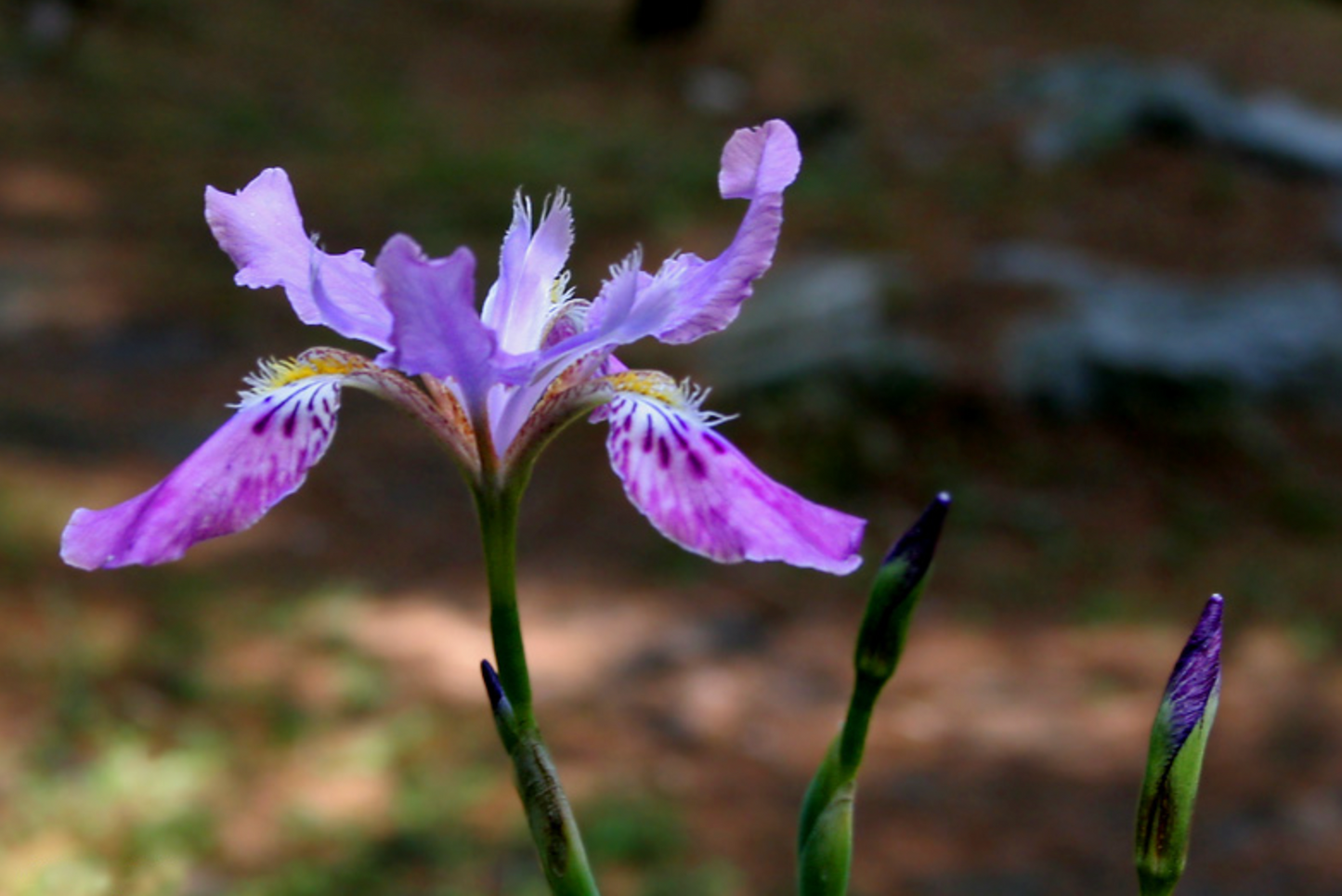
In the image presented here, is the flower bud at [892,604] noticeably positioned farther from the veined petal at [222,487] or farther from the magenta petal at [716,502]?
the veined petal at [222,487]

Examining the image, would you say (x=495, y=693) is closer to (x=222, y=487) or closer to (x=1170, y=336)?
(x=222, y=487)

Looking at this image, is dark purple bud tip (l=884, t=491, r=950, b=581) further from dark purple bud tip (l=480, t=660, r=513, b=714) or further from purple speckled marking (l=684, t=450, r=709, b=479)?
dark purple bud tip (l=480, t=660, r=513, b=714)

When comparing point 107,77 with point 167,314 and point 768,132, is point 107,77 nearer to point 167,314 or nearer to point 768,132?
point 167,314

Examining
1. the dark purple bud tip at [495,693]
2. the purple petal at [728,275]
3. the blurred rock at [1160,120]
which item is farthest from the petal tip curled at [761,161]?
the blurred rock at [1160,120]

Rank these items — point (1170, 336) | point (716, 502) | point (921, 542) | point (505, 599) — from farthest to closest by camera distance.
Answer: point (1170, 336) < point (921, 542) < point (505, 599) < point (716, 502)

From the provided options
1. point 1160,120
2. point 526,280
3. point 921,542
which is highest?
point 1160,120

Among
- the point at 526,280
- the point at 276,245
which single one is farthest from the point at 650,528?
the point at 276,245
